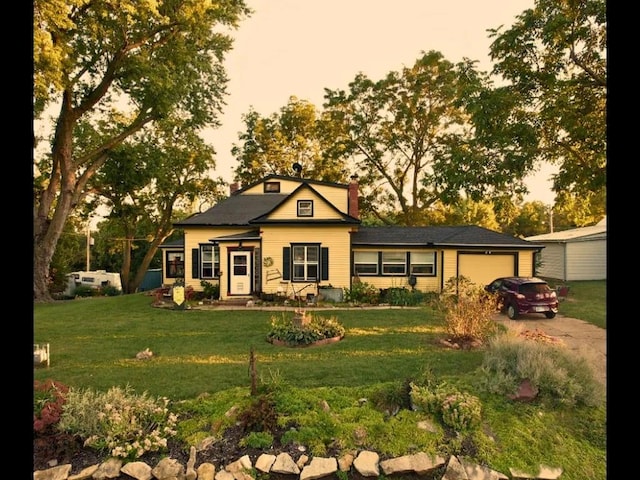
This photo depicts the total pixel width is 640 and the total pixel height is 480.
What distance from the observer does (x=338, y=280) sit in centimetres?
1809

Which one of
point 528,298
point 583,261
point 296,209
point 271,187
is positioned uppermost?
point 271,187

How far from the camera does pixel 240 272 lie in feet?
61.1

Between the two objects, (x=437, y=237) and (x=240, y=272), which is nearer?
(x=240, y=272)

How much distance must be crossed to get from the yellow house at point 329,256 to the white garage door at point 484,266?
0.15 ft

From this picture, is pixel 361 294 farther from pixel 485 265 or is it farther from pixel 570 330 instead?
pixel 570 330

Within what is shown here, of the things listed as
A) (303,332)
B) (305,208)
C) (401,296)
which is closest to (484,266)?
(401,296)

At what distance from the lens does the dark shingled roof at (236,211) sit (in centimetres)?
2077

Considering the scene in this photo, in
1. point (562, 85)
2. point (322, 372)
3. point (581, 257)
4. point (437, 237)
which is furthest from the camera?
point (581, 257)

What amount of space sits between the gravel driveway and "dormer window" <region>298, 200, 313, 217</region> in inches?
378

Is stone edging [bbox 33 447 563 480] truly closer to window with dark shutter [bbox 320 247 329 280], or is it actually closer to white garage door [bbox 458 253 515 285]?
window with dark shutter [bbox 320 247 329 280]

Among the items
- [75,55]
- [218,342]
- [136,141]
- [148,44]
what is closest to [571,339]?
[218,342]

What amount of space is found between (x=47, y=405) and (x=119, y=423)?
1.25 meters

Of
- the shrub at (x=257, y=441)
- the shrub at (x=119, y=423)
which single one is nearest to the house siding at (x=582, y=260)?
the shrub at (x=257, y=441)

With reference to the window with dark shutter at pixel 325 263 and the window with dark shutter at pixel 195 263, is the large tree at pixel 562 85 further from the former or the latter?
the window with dark shutter at pixel 195 263
